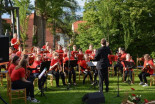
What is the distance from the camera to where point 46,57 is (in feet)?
34.4

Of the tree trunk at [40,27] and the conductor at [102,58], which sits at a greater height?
the tree trunk at [40,27]

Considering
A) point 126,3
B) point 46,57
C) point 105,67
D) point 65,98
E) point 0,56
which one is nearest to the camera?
point 0,56

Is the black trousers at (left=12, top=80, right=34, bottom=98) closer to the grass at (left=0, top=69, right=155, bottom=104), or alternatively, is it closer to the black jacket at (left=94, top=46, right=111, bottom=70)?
the grass at (left=0, top=69, right=155, bottom=104)

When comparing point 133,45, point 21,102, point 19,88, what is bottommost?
point 21,102

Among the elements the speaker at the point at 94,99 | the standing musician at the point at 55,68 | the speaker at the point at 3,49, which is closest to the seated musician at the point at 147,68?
the standing musician at the point at 55,68

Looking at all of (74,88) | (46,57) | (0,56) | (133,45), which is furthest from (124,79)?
(133,45)

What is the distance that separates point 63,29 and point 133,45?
997cm

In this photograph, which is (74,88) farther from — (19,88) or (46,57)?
(19,88)

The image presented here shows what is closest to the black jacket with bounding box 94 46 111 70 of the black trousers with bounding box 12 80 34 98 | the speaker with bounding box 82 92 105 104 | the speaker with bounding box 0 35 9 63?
the speaker with bounding box 82 92 105 104

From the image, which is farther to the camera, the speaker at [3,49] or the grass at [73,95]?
the grass at [73,95]

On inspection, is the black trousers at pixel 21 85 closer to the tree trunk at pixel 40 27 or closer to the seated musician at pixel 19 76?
the seated musician at pixel 19 76

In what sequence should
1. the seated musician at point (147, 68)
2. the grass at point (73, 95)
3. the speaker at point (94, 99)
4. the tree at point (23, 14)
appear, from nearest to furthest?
the speaker at point (94, 99), the grass at point (73, 95), the seated musician at point (147, 68), the tree at point (23, 14)

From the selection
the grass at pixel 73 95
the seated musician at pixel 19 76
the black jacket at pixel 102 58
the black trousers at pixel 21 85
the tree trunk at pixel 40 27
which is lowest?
the grass at pixel 73 95

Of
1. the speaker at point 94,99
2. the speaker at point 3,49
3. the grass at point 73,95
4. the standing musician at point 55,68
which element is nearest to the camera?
the speaker at point 3,49
